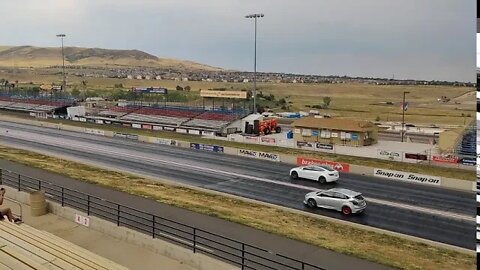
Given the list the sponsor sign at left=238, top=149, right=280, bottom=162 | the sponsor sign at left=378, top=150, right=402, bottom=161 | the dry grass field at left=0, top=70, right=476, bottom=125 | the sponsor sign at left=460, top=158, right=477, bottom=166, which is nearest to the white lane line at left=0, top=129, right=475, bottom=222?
the sponsor sign at left=238, top=149, right=280, bottom=162

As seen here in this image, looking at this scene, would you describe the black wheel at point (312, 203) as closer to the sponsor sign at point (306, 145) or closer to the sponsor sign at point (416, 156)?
the sponsor sign at point (416, 156)

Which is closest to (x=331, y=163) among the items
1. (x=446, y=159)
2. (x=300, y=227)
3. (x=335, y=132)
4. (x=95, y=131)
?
(x=446, y=159)

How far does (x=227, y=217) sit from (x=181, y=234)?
3728 mm

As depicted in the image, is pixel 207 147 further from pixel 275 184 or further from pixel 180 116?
pixel 180 116

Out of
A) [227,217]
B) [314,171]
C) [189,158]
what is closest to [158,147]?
[189,158]

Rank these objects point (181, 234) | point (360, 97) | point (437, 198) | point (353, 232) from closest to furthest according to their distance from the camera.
→ point (181, 234)
point (353, 232)
point (437, 198)
point (360, 97)

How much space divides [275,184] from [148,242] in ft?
51.7

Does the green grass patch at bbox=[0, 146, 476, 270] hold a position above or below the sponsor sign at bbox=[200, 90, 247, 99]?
below

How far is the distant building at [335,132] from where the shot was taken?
4423 cm

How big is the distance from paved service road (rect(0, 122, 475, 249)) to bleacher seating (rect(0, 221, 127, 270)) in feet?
44.2

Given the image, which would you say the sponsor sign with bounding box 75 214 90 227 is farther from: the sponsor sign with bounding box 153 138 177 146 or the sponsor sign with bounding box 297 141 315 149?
the sponsor sign with bounding box 153 138 177 146

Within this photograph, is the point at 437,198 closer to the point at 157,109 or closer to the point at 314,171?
the point at 314,171

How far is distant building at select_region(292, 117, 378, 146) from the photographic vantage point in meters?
44.2

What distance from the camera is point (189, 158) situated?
128ft
